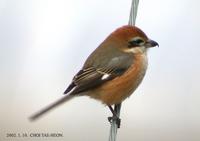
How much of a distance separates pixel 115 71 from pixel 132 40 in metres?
0.25

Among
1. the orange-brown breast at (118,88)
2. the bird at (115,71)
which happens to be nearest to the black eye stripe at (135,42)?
the bird at (115,71)

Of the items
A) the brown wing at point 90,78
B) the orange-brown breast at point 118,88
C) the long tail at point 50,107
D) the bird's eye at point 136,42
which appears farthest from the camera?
the bird's eye at point 136,42

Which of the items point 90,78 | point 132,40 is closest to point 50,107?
point 90,78

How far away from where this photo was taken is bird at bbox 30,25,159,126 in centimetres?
601

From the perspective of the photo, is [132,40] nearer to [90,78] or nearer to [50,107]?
[90,78]

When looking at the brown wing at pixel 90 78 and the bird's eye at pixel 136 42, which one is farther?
the bird's eye at pixel 136 42

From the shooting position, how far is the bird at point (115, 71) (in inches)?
237

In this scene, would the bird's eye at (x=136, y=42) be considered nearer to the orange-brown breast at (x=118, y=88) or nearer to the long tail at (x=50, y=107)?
the orange-brown breast at (x=118, y=88)

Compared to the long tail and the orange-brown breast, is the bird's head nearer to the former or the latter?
the orange-brown breast

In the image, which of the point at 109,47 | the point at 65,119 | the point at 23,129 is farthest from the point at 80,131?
the point at 109,47

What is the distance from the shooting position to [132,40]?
20.3ft

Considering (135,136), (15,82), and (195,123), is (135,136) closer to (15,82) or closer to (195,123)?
(195,123)

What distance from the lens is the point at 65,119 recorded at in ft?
26.7

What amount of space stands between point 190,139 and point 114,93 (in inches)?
90.4
